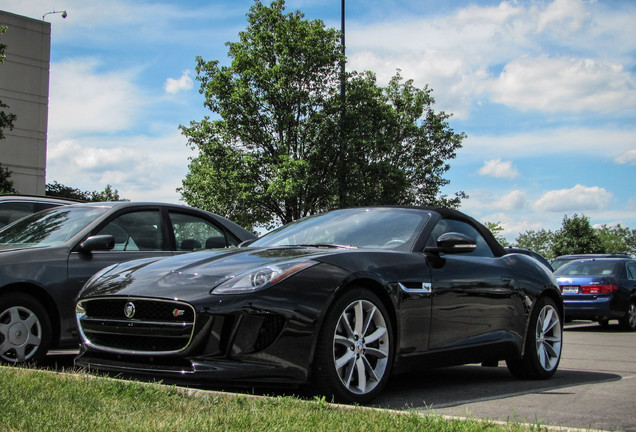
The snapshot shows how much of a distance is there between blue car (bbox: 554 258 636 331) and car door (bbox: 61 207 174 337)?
35.4ft

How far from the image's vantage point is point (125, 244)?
23.7 ft

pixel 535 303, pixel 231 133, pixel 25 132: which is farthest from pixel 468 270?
pixel 25 132

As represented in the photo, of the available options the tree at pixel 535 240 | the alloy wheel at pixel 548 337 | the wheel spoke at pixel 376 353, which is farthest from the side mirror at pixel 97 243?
the tree at pixel 535 240

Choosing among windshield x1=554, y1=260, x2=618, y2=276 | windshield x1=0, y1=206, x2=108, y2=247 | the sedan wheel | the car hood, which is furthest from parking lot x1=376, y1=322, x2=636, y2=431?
windshield x1=554, y1=260, x2=618, y2=276

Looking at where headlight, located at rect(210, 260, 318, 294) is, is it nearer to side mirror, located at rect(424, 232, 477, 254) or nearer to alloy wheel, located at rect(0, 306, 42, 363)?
side mirror, located at rect(424, 232, 477, 254)

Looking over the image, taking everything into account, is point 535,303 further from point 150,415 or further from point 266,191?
point 266,191

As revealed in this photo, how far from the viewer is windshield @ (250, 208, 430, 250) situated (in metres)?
5.74

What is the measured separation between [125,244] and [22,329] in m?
1.29

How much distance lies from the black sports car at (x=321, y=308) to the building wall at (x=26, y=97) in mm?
55564

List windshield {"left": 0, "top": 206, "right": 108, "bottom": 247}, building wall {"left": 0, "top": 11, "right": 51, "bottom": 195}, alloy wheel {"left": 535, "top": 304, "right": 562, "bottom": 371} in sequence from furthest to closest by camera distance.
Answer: building wall {"left": 0, "top": 11, "right": 51, "bottom": 195}, windshield {"left": 0, "top": 206, "right": 108, "bottom": 247}, alloy wheel {"left": 535, "top": 304, "right": 562, "bottom": 371}

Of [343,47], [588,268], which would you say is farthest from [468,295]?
[343,47]

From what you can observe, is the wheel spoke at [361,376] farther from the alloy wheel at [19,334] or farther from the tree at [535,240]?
the tree at [535,240]

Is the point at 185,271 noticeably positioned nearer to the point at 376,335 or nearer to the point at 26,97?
the point at 376,335

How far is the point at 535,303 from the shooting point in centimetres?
667
